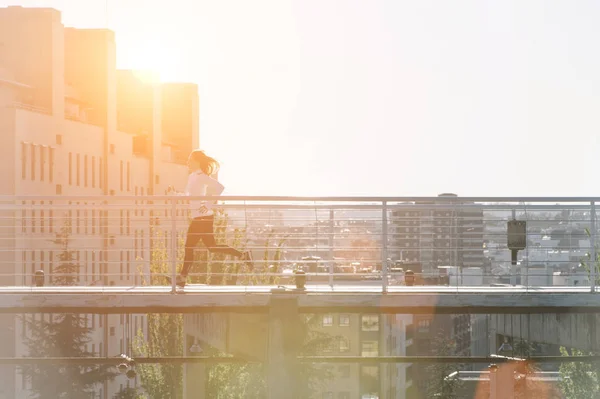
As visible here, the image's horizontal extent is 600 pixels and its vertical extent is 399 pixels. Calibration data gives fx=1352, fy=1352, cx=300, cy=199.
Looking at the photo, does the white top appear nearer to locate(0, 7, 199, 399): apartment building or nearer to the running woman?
the running woman

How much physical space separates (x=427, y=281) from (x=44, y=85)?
167ft

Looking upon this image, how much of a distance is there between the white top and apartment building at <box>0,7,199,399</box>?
49.3 m

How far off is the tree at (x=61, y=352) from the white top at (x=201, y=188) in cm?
4596

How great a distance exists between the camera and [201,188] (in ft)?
57.2

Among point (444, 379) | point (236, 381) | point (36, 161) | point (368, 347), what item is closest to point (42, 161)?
point (36, 161)

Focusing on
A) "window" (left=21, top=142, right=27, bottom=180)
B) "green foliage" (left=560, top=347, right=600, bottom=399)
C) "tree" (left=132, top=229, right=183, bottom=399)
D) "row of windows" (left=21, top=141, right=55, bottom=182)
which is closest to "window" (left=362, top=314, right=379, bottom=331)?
"row of windows" (left=21, top=141, right=55, bottom=182)

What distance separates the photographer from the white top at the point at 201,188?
17.2m

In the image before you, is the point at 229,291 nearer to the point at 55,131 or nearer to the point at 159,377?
the point at 159,377

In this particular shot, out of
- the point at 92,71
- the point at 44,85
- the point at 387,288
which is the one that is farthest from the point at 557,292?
the point at 92,71

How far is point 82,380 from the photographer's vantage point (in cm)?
7112

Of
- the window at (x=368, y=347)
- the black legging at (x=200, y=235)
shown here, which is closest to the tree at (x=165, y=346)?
the black legging at (x=200, y=235)

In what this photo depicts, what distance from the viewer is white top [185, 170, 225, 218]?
1725 cm

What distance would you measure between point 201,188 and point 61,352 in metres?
49.9

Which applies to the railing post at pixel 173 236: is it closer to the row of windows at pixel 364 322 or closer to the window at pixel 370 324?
the row of windows at pixel 364 322
